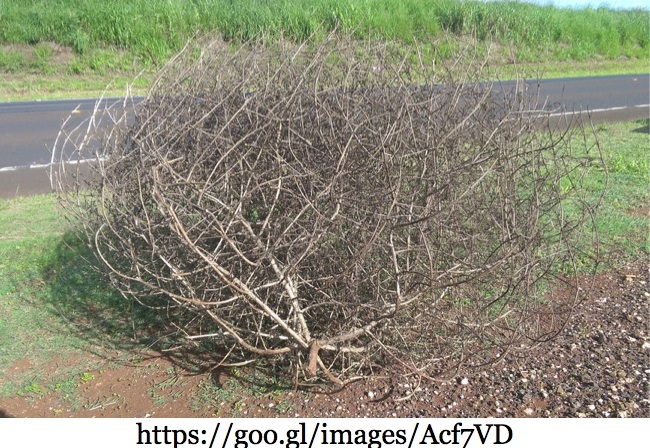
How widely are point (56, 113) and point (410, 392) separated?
1021cm

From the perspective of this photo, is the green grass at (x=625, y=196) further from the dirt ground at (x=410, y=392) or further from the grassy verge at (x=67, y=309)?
the dirt ground at (x=410, y=392)

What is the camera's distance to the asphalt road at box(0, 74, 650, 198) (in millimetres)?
7852

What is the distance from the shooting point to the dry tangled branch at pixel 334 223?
10.2ft

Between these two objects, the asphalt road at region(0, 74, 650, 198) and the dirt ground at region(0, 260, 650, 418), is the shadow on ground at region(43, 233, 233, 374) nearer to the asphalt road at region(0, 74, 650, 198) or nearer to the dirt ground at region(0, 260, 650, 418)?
the dirt ground at region(0, 260, 650, 418)

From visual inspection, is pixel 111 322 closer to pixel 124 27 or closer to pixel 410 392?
pixel 410 392

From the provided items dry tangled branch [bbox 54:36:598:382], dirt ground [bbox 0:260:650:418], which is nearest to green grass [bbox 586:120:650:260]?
dirt ground [bbox 0:260:650:418]

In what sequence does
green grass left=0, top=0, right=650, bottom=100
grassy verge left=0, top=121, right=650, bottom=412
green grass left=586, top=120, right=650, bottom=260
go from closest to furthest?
grassy verge left=0, top=121, right=650, bottom=412
green grass left=586, top=120, right=650, bottom=260
green grass left=0, top=0, right=650, bottom=100

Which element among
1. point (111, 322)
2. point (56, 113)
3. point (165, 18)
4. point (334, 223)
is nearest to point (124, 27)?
point (165, 18)

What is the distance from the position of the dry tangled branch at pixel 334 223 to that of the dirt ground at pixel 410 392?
0.14 m

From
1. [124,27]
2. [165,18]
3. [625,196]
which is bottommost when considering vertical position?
[625,196]

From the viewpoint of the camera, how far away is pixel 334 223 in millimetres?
3098

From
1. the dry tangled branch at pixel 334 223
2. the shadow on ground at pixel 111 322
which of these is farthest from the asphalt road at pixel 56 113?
the dry tangled branch at pixel 334 223

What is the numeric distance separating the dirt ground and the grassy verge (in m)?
0.03

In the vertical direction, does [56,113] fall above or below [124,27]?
below
